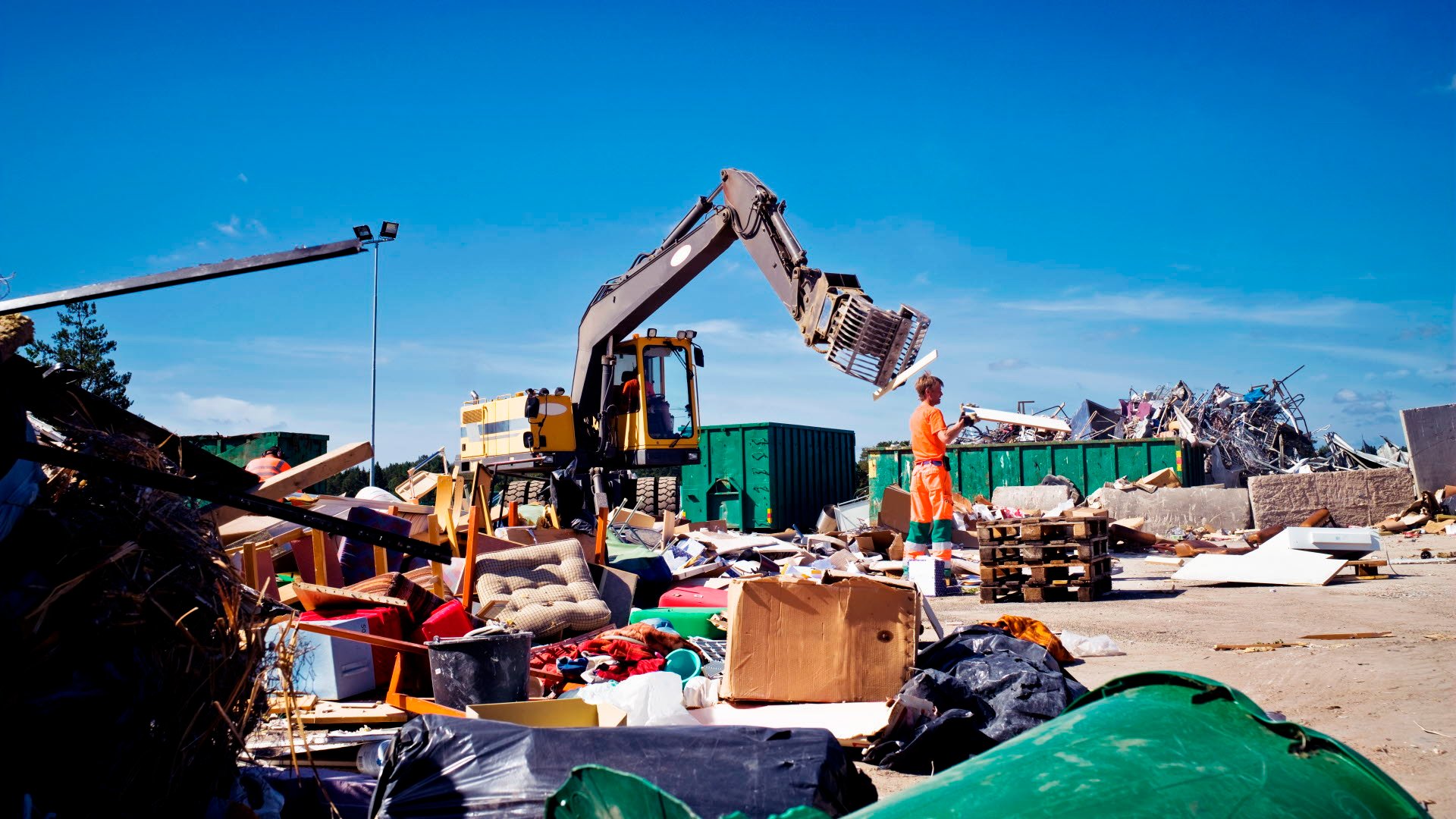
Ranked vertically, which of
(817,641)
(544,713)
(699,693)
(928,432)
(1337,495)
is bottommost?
(699,693)

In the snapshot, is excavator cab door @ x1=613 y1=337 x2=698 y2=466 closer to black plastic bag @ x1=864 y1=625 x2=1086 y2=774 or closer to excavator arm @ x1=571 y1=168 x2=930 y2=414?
excavator arm @ x1=571 y1=168 x2=930 y2=414

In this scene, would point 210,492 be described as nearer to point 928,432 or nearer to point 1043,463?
point 928,432

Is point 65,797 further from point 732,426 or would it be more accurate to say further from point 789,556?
point 732,426

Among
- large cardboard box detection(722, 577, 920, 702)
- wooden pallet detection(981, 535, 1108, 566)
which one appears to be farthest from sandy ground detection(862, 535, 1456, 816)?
large cardboard box detection(722, 577, 920, 702)

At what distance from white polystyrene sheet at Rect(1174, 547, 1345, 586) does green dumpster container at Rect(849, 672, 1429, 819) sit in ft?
28.6

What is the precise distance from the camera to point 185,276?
2154mm

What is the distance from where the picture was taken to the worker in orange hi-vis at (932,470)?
9453 millimetres

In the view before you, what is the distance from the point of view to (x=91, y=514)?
261 centimetres

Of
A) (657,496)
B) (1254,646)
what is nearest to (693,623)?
(1254,646)

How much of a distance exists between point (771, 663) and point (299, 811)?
2.13 meters

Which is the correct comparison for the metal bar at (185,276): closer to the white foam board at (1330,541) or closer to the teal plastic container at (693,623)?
the teal plastic container at (693,623)

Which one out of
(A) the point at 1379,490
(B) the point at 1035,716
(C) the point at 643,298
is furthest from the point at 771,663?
(A) the point at 1379,490

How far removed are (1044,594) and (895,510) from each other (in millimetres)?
6220

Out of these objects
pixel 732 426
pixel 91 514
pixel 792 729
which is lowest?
pixel 792 729
